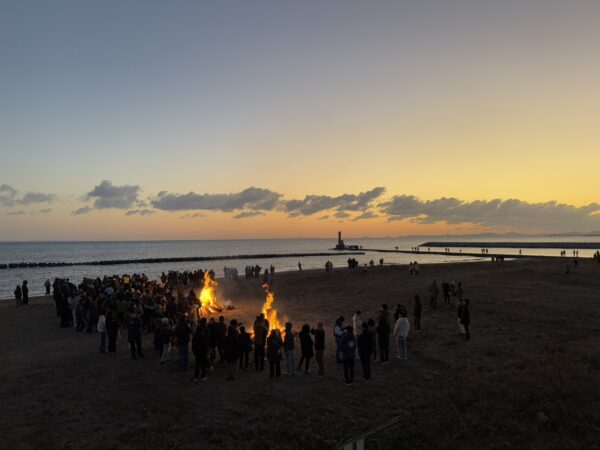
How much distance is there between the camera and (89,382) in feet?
39.5

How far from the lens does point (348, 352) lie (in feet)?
37.3

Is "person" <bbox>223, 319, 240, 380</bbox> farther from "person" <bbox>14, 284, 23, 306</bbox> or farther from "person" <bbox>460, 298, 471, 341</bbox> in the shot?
"person" <bbox>14, 284, 23, 306</bbox>

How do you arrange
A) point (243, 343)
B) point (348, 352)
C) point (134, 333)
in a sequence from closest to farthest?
point (348, 352) < point (243, 343) < point (134, 333)

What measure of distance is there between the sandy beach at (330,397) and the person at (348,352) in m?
0.49

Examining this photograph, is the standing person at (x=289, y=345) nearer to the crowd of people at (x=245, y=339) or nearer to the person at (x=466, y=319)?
the crowd of people at (x=245, y=339)

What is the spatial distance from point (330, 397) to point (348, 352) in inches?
53.0

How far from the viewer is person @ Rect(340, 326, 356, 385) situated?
11367 mm

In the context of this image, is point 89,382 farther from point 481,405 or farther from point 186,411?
point 481,405

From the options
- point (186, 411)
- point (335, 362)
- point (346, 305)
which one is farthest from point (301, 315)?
point (186, 411)

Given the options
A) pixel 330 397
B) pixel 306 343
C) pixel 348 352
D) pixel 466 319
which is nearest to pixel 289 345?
pixel 306 343

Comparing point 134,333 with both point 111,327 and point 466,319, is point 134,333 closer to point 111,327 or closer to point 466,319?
point 111,327

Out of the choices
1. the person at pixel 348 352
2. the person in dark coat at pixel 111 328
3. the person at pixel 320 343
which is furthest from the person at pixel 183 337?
the person at pixel 348 352

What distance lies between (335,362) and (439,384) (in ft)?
11.8

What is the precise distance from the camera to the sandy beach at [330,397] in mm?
8438
